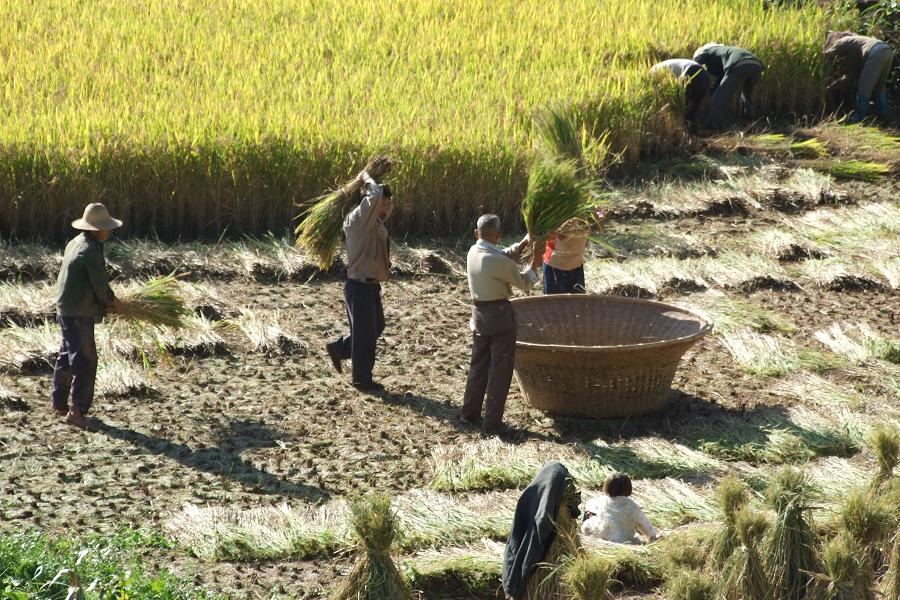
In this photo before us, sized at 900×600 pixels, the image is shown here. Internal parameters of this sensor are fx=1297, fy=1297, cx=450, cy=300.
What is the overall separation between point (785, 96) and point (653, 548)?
8.79 meters

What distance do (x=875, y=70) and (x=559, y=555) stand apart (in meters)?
9.24

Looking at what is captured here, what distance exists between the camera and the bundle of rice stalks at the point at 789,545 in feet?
15.4

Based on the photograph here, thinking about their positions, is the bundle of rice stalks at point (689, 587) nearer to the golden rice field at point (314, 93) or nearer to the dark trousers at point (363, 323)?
the dark trousers at point (363, 323)

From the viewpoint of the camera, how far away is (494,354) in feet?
22.2

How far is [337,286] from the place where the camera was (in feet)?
30.5

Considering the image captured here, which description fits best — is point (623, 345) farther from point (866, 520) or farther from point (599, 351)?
point (866, 520)

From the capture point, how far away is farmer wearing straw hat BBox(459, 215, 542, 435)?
662 cm

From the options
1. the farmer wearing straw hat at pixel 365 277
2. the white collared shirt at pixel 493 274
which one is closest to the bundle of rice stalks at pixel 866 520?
the white collared shirt at pixel 493 274

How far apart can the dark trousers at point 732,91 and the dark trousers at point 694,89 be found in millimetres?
117

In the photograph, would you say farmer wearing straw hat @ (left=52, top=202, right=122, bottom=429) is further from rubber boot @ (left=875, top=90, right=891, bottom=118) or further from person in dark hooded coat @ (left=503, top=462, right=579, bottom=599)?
rubber boot @ (left=875, top=90, right=891, bottom=118)

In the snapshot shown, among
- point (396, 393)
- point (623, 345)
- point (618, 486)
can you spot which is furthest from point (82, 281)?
point (618, 486)

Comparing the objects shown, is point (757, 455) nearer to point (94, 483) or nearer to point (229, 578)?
point (229, 578)

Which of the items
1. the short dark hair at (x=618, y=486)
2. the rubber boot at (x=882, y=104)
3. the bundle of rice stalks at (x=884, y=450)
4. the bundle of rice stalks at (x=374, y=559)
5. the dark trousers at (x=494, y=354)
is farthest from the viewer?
the rubber boot at (x=882, y=104)

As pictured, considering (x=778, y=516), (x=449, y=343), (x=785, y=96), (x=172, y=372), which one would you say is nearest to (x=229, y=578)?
(x=778, y=516)
